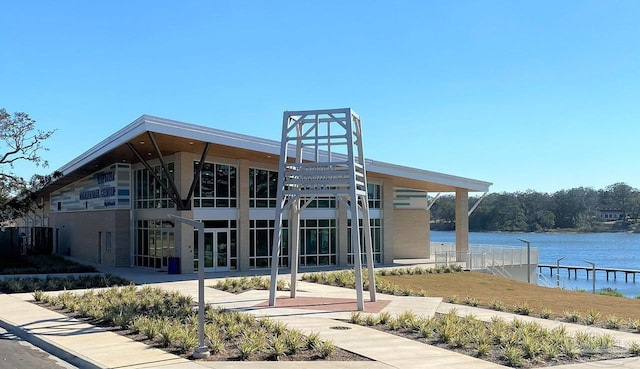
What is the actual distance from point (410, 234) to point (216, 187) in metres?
16.8

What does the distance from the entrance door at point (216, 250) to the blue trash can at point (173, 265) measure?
112 centimetres

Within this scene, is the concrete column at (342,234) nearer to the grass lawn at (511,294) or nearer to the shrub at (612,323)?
the grass lawn at (511,294)

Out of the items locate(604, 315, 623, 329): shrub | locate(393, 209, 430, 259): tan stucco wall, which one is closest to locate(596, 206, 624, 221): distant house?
locate(393, 209, 430, 259): tan stucco wall

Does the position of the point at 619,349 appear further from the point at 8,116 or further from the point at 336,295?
the point at 8,116

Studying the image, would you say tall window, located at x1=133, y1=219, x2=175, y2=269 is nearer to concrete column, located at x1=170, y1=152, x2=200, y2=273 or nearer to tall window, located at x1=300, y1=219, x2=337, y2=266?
concrete column, located at x1=170, y1=152, x2=200, y2=273

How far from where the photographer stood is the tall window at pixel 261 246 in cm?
3180

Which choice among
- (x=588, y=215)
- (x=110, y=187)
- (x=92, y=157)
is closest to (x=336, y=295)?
(x=92, y=157)

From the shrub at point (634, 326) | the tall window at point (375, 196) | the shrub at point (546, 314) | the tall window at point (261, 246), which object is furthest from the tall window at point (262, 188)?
the shrub at point (634, 326)

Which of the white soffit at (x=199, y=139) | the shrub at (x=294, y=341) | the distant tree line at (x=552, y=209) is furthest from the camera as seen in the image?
the distant tree line at (x=552, y=209)

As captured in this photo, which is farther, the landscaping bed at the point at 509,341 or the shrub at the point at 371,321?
the shrub at the point at 371,321

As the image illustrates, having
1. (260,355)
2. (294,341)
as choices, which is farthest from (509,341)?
(260,355)

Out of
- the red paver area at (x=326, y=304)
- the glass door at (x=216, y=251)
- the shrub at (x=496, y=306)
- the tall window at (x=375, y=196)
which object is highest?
the tall window at (x=375, y=196)

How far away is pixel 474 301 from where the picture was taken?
18750 mm

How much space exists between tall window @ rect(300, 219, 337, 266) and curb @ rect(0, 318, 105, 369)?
63.1 feet
